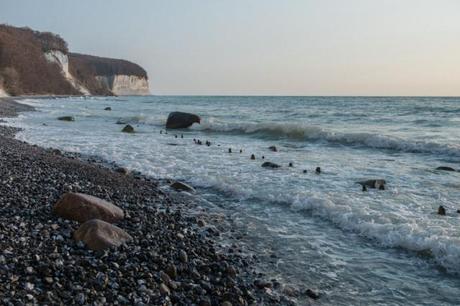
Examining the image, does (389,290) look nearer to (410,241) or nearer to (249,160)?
(410,241)

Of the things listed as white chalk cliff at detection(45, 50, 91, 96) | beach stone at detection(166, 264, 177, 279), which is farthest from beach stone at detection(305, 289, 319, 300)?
white chalk cliff at detection(45, 50, 91, 96)

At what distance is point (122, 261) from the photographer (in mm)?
5488

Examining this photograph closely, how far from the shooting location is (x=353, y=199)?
939cm

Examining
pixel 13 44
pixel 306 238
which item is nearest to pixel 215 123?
pixel 306 238

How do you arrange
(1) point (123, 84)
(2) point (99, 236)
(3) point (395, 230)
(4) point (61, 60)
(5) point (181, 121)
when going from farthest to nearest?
(1) point (123, 84) → (4) point (61, 60) → (5) point (181, 121) → (3) point (395, 230) → (2) point (99, 236)

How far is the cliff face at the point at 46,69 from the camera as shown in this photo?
77956 mm

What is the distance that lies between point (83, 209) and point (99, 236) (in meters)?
1.13

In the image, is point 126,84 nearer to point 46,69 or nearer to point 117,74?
point 117,74

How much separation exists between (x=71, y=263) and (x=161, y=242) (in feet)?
5.15

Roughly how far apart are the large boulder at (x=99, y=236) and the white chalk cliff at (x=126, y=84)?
535 ft

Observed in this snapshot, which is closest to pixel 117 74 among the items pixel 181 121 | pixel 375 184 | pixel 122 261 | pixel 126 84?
pixel 126 84

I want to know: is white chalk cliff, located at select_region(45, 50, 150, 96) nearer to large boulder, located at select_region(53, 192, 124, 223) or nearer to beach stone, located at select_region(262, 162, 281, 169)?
beach stone, located at select_region(262, 162, 281, 169)

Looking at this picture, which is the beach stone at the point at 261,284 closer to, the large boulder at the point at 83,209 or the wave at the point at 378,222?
the wave at the point at 378,222

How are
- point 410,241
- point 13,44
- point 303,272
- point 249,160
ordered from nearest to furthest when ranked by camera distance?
point 303,272, point 410,241, point 249,160, point 13,44
